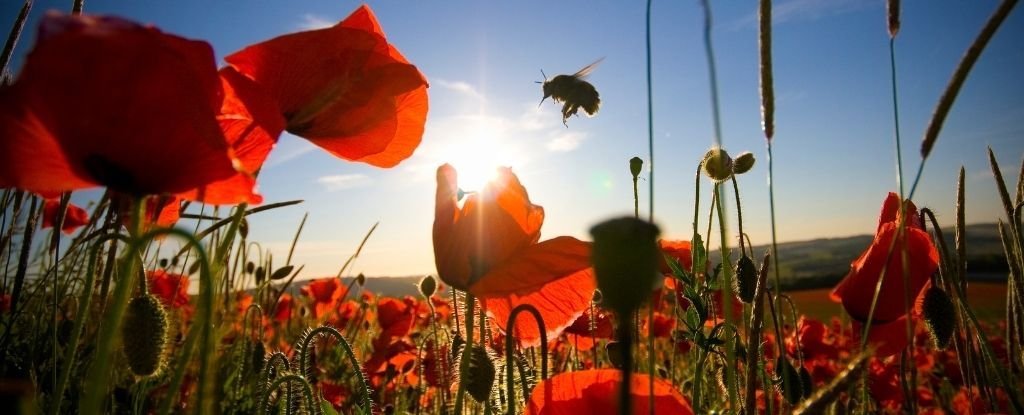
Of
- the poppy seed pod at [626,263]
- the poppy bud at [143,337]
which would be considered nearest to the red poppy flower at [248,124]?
the poppy bud at [143,337]

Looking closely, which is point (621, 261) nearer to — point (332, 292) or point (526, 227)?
point (526, 227)

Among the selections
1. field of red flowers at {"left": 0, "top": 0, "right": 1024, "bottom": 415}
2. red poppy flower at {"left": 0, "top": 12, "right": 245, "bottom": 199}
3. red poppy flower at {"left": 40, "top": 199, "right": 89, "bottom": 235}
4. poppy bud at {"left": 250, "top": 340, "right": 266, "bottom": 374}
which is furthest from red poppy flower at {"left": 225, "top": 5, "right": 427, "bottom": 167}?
red poppy flower at {"left": 40, "top": 199, "right": 89, "bottom": 235}

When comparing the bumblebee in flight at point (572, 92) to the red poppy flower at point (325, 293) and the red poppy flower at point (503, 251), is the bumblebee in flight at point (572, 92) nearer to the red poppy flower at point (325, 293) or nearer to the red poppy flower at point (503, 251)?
the red poppy flower at point (503, 251)

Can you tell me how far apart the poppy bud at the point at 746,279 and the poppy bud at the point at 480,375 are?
70 cm

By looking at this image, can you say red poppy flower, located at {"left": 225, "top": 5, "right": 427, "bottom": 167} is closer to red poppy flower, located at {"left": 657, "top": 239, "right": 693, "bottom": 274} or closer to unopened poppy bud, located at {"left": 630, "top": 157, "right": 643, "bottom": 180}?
unopened poppy bud, located at {"left": 630, "top": 157, "right": 643, "bottom": 180}

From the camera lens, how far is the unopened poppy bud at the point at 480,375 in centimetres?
100

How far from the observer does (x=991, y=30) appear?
775 millimetres

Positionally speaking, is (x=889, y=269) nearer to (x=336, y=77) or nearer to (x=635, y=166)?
(x=635, y=166)

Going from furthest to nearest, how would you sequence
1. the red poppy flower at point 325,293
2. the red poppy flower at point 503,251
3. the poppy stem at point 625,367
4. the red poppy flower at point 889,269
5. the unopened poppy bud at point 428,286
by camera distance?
the red poppy flower at point 325,293 → the unopened poppy bud at point 428,286 → the red poppy flower at point 889,269 → the red poppy flower at point 503,251 → the poppy stem at point 625,367

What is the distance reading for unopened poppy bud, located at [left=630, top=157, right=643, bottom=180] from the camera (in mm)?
1407

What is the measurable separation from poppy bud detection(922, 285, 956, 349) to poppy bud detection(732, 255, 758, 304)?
0.33m

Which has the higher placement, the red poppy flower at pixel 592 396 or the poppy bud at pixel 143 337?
the poppy bud at pixel 143 337

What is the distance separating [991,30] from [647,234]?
61 centimetres

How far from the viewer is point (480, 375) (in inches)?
39.8
